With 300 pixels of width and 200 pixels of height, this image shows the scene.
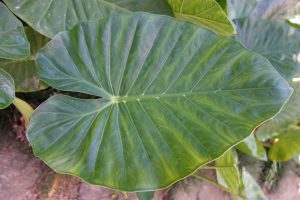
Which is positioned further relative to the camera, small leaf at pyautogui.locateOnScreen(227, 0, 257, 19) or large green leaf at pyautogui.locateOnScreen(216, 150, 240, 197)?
small leaf at pyautogui.locateOnScreen(227, 0, 257, 19)

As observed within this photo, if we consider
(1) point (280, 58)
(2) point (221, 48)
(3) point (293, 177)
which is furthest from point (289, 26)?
(3) point (293, 177)

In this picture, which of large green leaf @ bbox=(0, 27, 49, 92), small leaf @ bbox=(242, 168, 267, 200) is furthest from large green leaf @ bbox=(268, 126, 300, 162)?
large green leaf @ bbox=(0, 27, 49, 92)

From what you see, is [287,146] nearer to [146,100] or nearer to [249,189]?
[249,189]

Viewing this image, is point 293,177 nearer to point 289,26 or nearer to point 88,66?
point 289,26

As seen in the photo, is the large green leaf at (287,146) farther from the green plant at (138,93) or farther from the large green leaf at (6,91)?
the large green leaf at (6,91)

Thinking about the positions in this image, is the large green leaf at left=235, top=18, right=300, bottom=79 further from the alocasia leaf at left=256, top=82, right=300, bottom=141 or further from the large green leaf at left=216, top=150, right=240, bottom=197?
the large green leaf at left=216, top=150, right=240, bottom=197

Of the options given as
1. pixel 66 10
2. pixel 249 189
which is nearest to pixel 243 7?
pixel 249 189

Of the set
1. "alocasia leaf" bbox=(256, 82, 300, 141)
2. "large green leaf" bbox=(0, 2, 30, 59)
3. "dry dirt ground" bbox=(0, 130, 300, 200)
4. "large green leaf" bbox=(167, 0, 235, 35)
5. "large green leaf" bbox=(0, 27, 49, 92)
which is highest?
"large green leaf" bbox=(167, 0, 235, 35)
